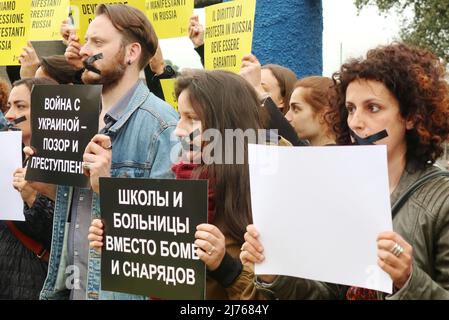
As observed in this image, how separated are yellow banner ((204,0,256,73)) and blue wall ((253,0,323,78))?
47 centimetres

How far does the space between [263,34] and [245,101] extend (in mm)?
1556

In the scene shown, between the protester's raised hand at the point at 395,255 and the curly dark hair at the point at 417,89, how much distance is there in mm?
447

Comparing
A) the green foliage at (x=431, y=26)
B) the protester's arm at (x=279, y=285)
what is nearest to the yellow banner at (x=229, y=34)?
the protester's arm at (x=279, y=285)

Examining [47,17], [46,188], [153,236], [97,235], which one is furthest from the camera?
[47,17]

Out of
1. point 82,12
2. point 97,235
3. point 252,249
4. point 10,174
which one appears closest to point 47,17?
point 82,12

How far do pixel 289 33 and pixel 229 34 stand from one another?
66 centimetres

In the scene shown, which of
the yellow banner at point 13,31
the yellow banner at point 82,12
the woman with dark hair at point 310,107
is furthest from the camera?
the yellow banner at point 13,31

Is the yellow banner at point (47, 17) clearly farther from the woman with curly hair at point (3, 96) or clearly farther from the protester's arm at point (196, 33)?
the protester's arm at point (196, 33)

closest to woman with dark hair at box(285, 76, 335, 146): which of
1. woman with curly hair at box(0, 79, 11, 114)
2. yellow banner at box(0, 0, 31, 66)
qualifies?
yellow banner at box(0, 0, 31, 66)

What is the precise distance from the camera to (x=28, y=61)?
4918mm

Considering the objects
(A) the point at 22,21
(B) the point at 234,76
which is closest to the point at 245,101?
(B) the point at 234,76

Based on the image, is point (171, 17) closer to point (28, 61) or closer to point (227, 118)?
point (28, 61)

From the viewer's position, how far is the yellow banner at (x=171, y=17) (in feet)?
14.7
